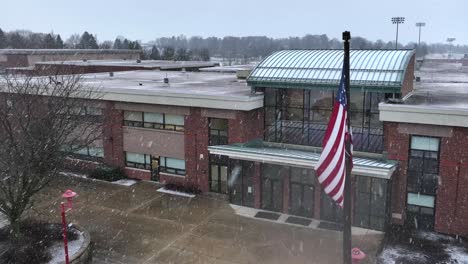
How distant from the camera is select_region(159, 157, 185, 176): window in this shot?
2819cm

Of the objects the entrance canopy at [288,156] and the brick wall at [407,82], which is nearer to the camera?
the entrance canopy at [288,156]

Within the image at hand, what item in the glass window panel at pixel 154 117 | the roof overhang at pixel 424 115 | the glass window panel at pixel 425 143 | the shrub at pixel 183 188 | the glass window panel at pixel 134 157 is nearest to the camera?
the roof overhang at pixel 424 115

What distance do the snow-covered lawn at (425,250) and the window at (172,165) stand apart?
42.2ft

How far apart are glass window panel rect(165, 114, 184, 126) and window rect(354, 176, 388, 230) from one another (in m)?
10.7

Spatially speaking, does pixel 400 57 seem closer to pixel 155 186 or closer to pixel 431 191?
Answer: pixel 431 191

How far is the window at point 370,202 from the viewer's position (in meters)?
21.8

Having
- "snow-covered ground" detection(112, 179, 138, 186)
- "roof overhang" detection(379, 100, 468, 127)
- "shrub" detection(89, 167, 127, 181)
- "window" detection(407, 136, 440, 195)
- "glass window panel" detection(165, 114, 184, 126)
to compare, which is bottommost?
"snow-covered ground" detection(112, 179, 138, 186)

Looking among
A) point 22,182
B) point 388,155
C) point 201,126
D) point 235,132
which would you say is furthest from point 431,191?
point 22,182

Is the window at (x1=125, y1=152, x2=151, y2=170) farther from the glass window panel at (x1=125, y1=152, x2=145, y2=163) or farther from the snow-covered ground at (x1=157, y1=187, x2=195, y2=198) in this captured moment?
the snow-covered ground at (x1=157, y1=187, x2=195, y2=198)

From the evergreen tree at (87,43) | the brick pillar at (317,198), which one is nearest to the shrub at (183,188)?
the brick pillar at (317,198)

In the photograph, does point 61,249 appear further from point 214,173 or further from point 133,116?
point 133,116

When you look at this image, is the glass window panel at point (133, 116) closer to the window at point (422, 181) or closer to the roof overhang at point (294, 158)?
the roof overhang at point (294, 158)

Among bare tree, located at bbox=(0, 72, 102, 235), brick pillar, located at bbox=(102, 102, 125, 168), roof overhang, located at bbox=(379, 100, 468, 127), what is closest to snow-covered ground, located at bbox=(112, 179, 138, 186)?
brick pillar, located at bbox=(102, 102, 125, 168)

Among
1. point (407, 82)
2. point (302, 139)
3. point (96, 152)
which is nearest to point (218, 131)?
point (302, 139)
